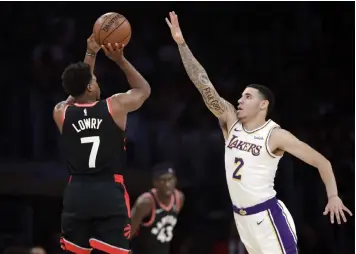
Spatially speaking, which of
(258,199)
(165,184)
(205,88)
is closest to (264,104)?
(205,88)

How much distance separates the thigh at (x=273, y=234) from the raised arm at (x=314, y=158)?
1.27 ft

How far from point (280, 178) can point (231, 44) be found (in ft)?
7.22

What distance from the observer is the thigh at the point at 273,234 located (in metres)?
5.39

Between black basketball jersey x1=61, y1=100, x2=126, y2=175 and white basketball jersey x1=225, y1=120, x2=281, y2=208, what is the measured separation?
3.31ft

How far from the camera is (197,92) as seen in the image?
10250 millimetres

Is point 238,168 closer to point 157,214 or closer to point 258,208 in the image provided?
point 258,208

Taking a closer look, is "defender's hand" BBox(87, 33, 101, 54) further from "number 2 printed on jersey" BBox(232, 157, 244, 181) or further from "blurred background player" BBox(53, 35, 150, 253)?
"number 2 printed on jersey" BBox(232, 157, 244, 181)

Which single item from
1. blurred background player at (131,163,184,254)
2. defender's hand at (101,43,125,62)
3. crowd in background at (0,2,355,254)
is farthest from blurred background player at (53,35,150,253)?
crowd in background at (0,2,355,254)

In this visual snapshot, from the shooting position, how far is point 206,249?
926 centimetres

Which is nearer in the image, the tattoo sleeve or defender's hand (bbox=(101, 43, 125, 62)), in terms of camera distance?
defender's hand (bbox=(101, 43, 125, 62))

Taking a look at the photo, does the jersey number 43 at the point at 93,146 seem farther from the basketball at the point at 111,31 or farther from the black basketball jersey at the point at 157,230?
the black basketball jersey at the point at 157,230

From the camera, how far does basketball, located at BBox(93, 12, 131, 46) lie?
5.29 meters

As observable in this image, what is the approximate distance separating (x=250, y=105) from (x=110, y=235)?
1.53 m

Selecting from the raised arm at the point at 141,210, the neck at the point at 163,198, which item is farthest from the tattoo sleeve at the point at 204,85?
the neck at the point at 163,198
